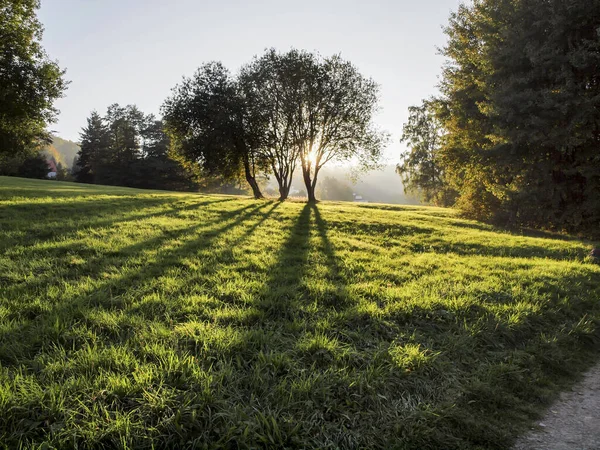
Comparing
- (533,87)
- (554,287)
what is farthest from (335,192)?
(554,287)

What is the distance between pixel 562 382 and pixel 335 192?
12866 cm

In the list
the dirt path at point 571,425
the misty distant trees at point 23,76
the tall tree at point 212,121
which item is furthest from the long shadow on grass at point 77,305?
the tall tree at point 212,121

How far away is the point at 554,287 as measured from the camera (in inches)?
287

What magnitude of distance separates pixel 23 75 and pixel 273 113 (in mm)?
18286

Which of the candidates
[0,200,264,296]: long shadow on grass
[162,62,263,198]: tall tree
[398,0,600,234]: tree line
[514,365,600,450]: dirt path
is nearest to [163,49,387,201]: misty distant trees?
[162,62,263,198]: tall tree

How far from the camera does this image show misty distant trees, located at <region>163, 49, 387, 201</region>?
29.7 meters

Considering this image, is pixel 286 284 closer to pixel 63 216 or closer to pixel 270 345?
pixel 270 345

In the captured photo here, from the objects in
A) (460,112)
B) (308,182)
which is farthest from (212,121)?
(460,112)

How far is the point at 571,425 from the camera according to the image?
3.50m

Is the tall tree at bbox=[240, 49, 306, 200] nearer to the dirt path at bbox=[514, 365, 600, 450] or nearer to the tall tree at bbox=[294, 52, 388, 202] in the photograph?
the tall tree at bbox=[294, 52, 388, 202]

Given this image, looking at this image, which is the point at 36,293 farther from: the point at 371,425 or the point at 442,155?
the point at 442,155

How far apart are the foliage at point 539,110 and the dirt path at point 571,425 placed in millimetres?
15821

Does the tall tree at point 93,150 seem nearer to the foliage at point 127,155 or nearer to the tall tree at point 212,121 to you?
the foliage at point 127,155

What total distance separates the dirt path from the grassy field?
136mm
